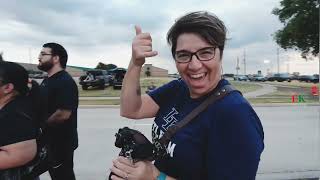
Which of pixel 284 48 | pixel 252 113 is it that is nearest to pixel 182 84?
pixel 252 113

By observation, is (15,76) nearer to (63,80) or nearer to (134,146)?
(63,80)

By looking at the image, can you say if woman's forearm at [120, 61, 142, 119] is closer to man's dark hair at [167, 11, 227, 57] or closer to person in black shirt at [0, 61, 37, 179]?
man's dark hair at [167, 11, 227, 57]

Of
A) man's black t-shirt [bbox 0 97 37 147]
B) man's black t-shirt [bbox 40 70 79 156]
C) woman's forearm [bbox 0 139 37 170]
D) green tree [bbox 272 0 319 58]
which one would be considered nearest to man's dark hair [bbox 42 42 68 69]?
man's black t-shirt [bbox 40 70 79 156]

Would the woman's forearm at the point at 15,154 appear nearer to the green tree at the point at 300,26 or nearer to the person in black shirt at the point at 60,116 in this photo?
the person in black shirt at the point at 60,116

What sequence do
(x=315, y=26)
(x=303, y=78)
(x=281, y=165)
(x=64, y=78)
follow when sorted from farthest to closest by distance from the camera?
(x=303, y=78)
(x=315, y=26)
(x=281, y=165)
(x=64, y=78)

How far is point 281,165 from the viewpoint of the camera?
6746mm

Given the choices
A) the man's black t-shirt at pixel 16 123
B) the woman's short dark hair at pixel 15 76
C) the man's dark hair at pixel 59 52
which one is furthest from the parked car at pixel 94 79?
the man's black t-shirt at pixel 16 123

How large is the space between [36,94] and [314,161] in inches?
217

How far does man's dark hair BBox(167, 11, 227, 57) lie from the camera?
1.73 metres

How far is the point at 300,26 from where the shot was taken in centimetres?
4228

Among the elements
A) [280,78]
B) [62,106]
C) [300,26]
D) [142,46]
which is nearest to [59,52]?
[62,106]

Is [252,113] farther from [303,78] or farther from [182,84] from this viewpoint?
[303,78]

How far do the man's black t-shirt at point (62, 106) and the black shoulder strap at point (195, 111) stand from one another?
2.43 meters

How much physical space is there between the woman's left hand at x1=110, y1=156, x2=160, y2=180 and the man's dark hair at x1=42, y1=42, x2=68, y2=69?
118 inches
